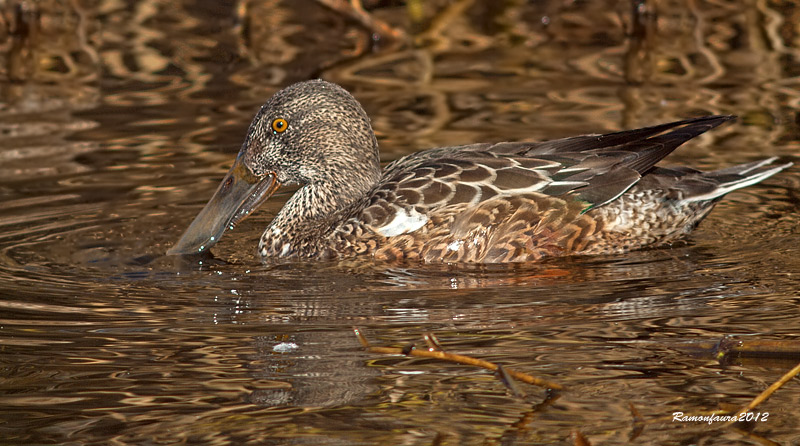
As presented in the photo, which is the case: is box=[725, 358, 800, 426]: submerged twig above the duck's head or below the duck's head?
below

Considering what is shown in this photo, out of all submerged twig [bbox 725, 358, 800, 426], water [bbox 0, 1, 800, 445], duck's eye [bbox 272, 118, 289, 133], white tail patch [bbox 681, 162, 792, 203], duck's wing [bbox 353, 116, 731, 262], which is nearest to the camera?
submerged twig [bbox 725, 358, 800, 426]

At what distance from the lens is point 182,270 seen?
6.53 metres

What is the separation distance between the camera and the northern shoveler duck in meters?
6.54

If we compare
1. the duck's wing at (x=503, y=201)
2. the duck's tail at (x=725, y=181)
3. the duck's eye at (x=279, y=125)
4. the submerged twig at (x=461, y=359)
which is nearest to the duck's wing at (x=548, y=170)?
the duck's wing at (x=503, y=201)

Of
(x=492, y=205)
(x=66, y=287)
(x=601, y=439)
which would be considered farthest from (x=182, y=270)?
(x=601, y=439)

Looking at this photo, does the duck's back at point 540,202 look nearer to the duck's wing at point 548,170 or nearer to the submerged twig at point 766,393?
the duck's wing at point 548,170

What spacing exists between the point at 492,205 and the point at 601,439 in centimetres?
268

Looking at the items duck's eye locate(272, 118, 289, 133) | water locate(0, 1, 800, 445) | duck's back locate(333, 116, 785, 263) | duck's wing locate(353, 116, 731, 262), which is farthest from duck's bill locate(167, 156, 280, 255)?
duck's wing locate(353, 116, 731, 262)

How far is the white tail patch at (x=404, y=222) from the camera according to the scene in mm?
6547

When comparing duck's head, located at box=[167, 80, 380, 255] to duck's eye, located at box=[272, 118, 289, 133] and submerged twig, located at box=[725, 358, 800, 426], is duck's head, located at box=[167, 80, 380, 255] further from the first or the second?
submerged twig, located at box=[725, 358, 800, 426]

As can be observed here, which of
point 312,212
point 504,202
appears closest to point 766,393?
point 504,202

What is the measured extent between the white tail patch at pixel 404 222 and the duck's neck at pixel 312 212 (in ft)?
1.53

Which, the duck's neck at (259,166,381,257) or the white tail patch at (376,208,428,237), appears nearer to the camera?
the white tail patch at (376,208,428,237)

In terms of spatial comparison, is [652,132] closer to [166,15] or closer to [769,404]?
[769,404]
